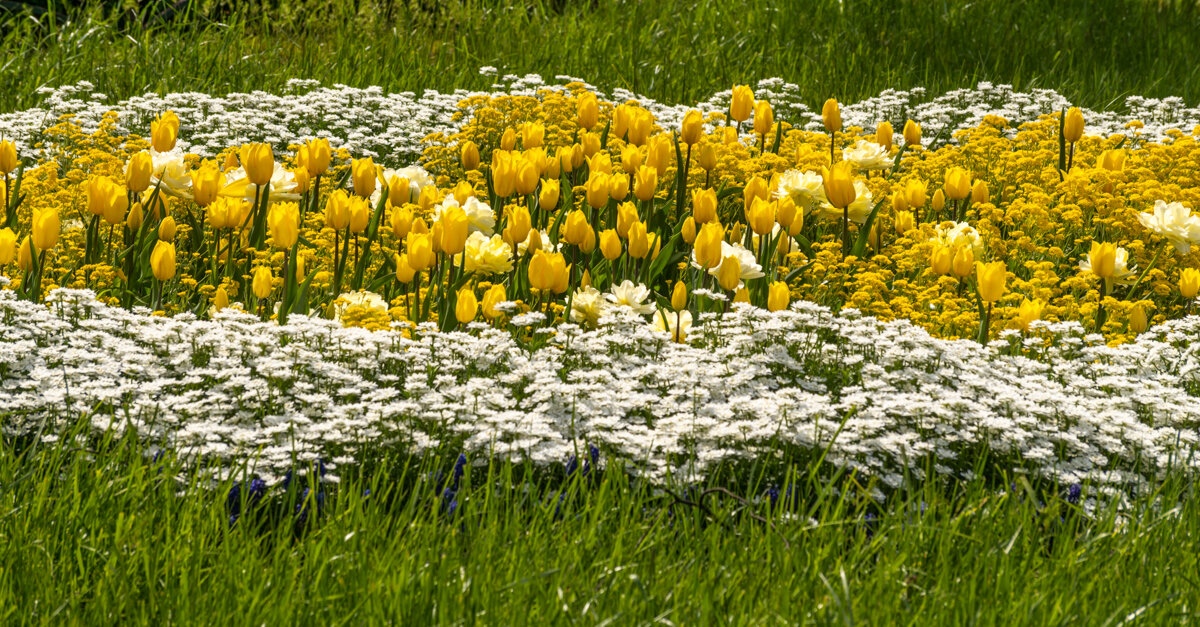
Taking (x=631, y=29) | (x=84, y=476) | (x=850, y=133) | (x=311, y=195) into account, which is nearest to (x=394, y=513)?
(x=84, y=476)

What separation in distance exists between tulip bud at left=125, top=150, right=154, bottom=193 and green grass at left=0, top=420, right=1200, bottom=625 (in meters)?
1.54

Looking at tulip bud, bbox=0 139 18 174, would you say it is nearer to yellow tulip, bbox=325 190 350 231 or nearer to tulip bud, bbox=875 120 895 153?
yellow tulip, bbox=325 190 350 231

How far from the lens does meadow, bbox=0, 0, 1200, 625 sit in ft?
8.10

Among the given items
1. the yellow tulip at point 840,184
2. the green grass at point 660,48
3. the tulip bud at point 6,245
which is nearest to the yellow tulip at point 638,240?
the yellow tulip at point 840,184

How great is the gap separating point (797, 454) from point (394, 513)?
3.41 feet

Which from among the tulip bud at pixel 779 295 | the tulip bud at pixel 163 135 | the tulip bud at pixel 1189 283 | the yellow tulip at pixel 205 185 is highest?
the tulip bud at pixel 163 135

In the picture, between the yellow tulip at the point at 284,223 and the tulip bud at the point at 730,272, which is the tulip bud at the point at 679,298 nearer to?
the tulip bud at the point at 730,272

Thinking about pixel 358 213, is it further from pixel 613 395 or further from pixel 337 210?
pixel 613 395

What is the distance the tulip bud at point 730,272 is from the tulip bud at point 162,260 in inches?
69.1

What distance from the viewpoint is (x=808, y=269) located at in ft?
15.6

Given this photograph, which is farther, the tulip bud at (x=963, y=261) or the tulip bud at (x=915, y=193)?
the tulip bud at (x=915, y=193)

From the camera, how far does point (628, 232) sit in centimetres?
423

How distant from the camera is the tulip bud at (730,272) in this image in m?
3.91

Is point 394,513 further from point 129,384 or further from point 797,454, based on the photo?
point 797,454
